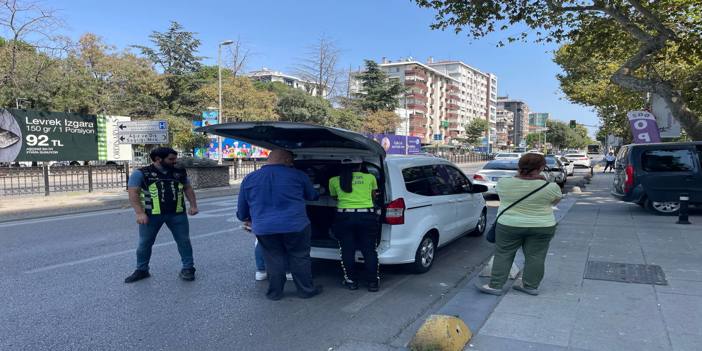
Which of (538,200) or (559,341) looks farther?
(538,200)

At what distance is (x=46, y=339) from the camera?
12.9 ft

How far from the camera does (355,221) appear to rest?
508 centimetres

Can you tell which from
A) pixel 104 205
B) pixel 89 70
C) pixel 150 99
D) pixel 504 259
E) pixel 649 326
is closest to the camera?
pixel 649 326

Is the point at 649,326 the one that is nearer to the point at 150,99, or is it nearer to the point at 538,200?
the point at 538,200

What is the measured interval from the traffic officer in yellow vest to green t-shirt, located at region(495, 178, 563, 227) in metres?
1.41

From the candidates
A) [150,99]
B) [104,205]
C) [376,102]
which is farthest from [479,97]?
[104,205]

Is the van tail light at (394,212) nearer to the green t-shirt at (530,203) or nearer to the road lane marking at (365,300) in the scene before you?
the road lane marking at (365,300)

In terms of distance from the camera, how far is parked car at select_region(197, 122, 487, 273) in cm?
531

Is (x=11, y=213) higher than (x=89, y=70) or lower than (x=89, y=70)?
lower

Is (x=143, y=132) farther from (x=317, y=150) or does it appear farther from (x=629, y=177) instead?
(x=629, y=177)

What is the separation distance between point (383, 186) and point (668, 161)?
27.4 feet

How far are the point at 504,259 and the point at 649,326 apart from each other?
1375 mm

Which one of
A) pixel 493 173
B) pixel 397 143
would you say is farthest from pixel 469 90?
pixel 493 173

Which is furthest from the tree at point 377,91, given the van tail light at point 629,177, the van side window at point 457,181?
the van side window at point 457,181
